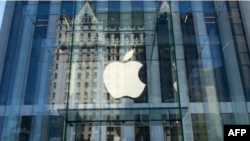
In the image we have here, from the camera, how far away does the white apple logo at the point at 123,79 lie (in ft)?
39.7

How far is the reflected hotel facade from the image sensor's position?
1136 cm

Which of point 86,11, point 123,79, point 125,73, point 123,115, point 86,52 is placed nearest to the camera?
point 123,115

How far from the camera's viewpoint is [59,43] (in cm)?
1548

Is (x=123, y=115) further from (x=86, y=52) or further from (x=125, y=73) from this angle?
(x=86, y=52)

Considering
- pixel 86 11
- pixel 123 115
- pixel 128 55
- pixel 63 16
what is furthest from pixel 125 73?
pixel 63 16

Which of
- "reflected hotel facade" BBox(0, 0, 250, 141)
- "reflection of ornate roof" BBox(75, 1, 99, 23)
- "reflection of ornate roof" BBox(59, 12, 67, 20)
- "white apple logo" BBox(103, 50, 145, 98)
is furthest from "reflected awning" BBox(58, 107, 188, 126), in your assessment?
"reflection of ornate roof" BBox(59, 12, 67, 20)

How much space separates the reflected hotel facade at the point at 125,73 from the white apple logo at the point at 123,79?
5 centimetres

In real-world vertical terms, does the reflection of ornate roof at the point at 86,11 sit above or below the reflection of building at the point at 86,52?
above

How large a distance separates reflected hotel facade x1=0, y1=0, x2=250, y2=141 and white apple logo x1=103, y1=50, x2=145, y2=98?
50 mm

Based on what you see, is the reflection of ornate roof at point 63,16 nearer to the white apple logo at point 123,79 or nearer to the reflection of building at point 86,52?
the reflection of building at point 86,52

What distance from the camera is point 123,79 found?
12.3 m

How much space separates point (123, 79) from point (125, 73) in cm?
33

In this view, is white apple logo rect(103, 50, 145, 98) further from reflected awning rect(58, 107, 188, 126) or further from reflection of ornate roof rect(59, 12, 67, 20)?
reflection of ornate roof rect(59, 12, 67, 20)

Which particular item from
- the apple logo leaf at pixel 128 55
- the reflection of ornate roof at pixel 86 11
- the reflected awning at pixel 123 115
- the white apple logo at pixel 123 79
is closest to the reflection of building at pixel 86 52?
the reflection of ornate roof at pixel 86 11
